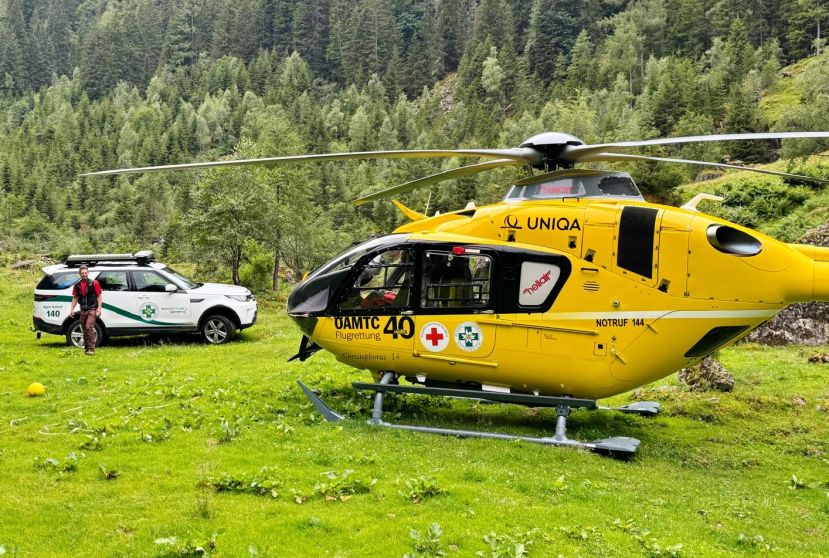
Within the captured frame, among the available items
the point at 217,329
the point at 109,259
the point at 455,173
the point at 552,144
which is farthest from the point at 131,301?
the point at 552,144

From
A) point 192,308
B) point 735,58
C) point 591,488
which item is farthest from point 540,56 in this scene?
point 591,488

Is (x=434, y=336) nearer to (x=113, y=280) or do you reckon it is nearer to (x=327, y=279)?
(x=327, y=279)

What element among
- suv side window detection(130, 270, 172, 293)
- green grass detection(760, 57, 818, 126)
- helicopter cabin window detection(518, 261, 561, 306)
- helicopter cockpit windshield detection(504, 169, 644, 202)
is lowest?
suv side window detection(130, 270, 172, 293)

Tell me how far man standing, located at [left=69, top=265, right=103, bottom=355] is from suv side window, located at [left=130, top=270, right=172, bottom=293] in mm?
1797

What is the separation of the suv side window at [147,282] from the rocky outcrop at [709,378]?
13.4 m

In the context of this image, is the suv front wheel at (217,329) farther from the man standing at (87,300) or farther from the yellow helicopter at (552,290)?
the yellow helicopter at (552,290)

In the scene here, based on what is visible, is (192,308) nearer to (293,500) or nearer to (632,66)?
(293,500)

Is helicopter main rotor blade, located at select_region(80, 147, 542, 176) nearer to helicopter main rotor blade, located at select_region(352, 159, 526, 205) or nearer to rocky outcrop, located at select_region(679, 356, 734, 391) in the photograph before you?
helicopter main rotor blade, located at select_region(352, 159, 526, 205)

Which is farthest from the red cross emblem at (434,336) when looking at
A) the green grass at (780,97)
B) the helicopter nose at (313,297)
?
the green grass at (780,97)

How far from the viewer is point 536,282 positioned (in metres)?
10.6

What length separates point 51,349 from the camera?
17828 millimetres

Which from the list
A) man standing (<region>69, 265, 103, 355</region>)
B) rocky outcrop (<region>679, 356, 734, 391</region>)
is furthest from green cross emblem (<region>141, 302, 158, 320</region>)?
rocky outcrop (<region>679, 356, 734, 391</region>)

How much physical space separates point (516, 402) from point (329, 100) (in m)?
141

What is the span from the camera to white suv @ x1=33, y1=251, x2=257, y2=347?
1812cm
